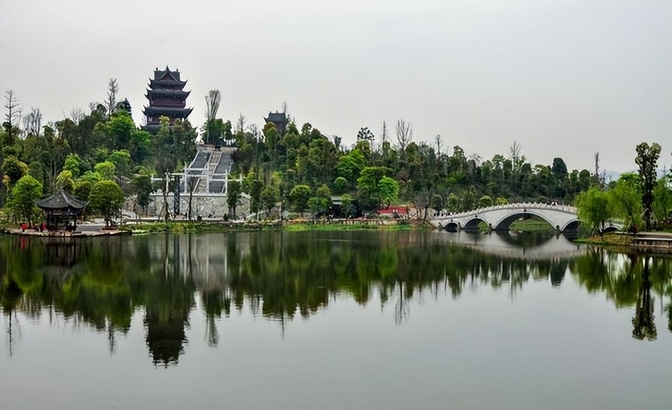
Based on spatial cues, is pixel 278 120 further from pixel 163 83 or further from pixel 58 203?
pixel 58 203

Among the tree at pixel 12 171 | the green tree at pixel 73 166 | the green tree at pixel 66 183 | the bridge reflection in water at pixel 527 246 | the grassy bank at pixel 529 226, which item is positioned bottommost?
the bridge reflection in water at pixel 527 246

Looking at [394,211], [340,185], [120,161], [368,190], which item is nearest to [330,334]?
[368,190]

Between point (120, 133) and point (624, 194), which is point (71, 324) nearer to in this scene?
point (624, 194)

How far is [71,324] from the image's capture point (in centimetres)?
1477

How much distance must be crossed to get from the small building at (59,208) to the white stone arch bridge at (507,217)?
94.4ft

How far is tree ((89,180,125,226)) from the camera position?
4381 cm

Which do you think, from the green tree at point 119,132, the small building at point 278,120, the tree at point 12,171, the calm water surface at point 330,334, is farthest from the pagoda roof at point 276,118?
the calm water surface at point 330,334

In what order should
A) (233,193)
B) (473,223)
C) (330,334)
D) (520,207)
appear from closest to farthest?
(330,334) < (520,207) < (233,193) < (473,223)

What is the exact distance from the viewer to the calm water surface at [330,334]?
10.4 m

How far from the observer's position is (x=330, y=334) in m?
14.3

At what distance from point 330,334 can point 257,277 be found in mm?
8350

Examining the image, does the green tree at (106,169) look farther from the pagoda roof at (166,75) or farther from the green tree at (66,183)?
the pagoda roof at (166,75)

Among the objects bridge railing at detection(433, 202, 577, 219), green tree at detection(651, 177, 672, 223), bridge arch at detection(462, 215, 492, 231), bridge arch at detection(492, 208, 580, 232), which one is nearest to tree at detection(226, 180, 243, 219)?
bridge railing at detection(433, 202, 577, 219)

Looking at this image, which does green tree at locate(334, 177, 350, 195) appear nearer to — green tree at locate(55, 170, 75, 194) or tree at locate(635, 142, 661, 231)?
green tree at locate(55, 170, 75, 194)
